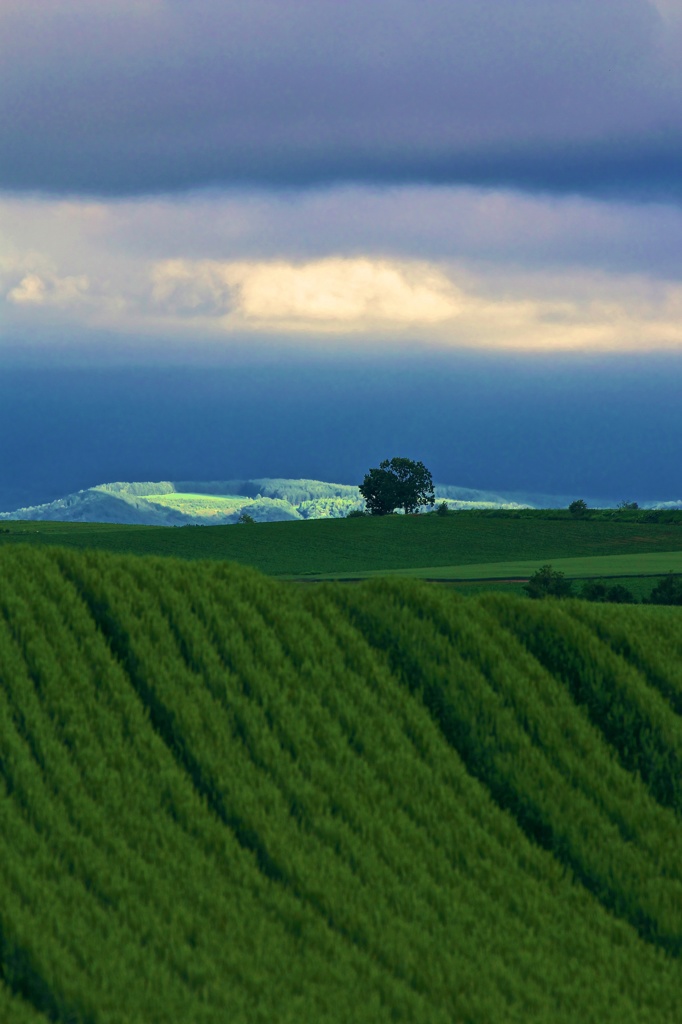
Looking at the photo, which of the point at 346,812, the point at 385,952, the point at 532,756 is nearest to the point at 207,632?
the point at 346,812

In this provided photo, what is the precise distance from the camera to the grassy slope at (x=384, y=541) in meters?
81.4

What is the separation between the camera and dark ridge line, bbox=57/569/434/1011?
39.6 feet

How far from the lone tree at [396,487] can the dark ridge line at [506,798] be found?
113345 mm

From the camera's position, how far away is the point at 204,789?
1438 cm

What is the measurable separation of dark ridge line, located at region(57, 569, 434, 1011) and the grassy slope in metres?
56.7

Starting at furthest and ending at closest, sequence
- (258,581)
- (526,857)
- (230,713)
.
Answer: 1. (258,581)
2. (230,713)
3. (526,857)

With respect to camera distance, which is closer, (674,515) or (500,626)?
(500,626)

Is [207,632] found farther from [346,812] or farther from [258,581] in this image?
[346,812]

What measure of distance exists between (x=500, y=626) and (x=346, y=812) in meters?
5.56

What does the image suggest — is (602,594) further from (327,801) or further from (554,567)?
(327,801)

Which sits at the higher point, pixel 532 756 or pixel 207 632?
pixel 207 632

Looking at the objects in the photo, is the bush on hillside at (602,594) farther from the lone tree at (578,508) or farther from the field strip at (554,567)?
the lone tree at (578,508)

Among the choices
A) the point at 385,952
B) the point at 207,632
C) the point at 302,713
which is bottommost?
the point at 385,952

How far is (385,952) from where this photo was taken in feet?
38.9
